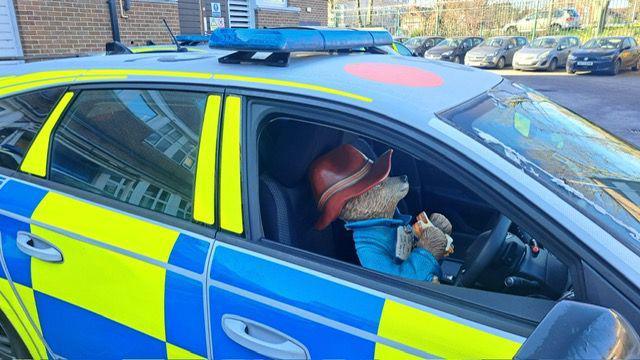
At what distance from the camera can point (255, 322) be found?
4.35ft

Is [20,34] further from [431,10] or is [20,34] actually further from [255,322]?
[431,10]

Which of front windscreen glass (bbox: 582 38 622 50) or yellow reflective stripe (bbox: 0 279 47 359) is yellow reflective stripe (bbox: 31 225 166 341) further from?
front windscreen glass (bbox: 582 38 622 50)

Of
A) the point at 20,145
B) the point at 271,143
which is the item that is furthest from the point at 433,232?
the point at 20,145

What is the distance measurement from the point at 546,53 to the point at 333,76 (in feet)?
65.2

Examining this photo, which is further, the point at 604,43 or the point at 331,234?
the point at 604,43

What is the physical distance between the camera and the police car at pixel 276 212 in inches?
45.8

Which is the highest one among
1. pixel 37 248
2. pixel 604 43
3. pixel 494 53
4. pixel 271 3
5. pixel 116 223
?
pixel 271 3

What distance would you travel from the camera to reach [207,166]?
4.88 feet

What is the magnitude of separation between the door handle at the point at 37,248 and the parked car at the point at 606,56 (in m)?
19.4

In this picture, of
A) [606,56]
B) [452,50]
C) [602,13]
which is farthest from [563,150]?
[602,13]

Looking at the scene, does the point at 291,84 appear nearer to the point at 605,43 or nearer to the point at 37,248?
the point at 37,248

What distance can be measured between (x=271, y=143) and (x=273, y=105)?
0.26 m

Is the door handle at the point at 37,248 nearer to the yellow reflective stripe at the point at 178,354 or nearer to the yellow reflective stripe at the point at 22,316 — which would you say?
the yellow reflective stripe at the point at 22,316

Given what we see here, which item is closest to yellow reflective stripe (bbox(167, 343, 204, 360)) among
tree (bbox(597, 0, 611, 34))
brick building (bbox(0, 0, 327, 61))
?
brick building (bbox(0, 0, 327, 61))
